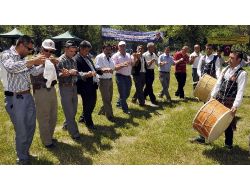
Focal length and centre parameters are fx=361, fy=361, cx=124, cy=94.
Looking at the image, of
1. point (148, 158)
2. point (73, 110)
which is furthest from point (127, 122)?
point (148, 158)

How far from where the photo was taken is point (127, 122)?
10.0m

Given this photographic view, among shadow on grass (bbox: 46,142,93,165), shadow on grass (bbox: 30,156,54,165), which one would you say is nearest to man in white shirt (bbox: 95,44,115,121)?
shadow on grass (bbox: 46,142,93,165)

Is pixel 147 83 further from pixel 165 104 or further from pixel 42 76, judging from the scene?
pixel 42 76

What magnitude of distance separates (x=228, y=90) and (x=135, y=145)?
2.29 m

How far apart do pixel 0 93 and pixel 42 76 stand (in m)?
8.53

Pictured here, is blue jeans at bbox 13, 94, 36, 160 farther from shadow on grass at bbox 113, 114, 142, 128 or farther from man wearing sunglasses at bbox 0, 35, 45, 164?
shadow on grass at bbox 113, 114, 142, 128

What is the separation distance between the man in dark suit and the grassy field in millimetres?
742

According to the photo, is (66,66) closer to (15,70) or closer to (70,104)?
(70,104)

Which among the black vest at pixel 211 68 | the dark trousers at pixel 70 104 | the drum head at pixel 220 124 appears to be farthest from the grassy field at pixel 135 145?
the black vest at pixel 211 68

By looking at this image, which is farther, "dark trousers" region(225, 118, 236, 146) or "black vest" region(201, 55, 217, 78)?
"black vest" region(201, 55, 217, 78)

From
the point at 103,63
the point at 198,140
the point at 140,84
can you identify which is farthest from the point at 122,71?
the point at 198,140

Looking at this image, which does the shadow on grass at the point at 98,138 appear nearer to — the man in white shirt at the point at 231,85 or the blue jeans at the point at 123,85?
the blue jeans at the point at 123,85

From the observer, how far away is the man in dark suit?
8469mm

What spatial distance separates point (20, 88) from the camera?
628 centimetres
